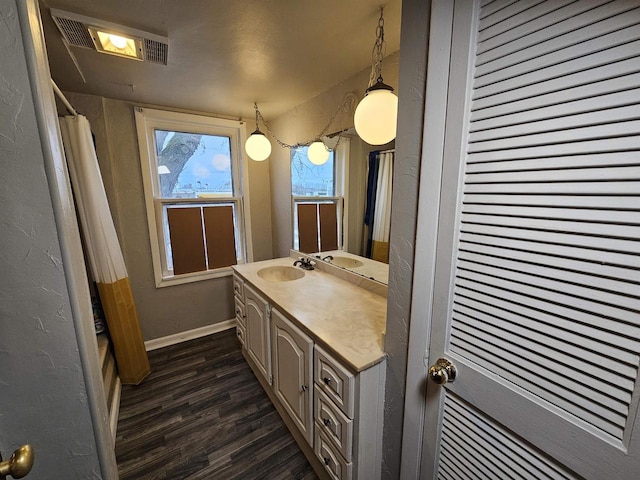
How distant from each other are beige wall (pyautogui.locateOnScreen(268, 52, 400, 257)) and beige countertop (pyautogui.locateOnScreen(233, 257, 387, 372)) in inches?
33.5

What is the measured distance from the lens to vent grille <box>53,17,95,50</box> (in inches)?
46.3

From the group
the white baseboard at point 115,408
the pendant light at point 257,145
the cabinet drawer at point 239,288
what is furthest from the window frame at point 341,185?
the white baseboard at point 115,408

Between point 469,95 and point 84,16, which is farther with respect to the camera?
point 84,16

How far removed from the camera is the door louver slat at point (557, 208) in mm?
482

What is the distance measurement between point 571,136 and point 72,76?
2.69 metres

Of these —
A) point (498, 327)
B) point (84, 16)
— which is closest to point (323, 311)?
point (498, 327)

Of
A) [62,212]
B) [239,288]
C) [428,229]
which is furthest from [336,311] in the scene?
[62,212]

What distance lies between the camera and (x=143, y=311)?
2.51 m

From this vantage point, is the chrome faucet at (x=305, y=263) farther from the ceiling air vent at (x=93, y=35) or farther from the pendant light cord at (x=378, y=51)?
the ceiling air vent at (x=93, y=35)

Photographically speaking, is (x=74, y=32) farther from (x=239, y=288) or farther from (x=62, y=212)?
(x=239, y=288)

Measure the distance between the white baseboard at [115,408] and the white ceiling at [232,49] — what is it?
2.22m

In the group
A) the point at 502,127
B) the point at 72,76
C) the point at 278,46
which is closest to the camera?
the point at 502,127

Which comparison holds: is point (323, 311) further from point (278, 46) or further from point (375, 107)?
point (278, 46)

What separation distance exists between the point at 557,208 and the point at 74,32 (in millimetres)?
2073
